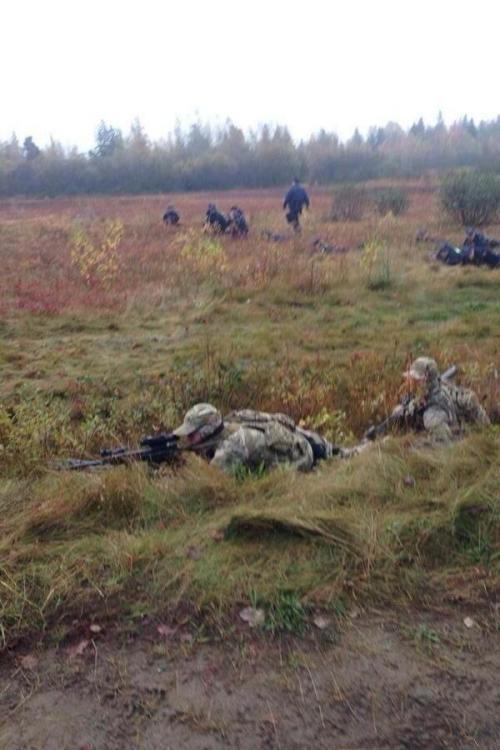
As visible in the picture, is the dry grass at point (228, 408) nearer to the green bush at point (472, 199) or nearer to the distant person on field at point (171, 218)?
the green bush at point (472, 199)

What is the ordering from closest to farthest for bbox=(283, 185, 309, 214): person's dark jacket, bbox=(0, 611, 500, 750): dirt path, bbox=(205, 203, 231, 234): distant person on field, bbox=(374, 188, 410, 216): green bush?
bbox=(0, 611, 500, 750): dirt path < bbox=(205, 203, 231, 234): distant person on field < bbox=(283, 185, 309, 214): person's dark jacket < bbox=(374, 188, 410, 216): green bush

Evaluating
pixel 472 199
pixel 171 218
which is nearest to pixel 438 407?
pixel 472 199

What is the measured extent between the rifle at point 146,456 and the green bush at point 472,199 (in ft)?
49.7

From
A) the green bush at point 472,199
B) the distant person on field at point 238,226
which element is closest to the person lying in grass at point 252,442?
the distant person on field at point 238,226

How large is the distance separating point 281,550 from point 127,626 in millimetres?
787

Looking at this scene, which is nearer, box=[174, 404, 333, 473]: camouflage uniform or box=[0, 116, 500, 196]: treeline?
box=[174, 404, 333, 473]: camouflage uniform

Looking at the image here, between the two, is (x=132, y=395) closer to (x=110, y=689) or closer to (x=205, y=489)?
(x=205, y=489)

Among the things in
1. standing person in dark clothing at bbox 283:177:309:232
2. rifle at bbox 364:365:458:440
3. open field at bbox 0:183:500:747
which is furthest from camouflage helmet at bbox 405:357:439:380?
standing person in dark clothing at bbox 283:177:309:232

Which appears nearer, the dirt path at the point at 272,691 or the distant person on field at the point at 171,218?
the dirt path at the point at 272,691

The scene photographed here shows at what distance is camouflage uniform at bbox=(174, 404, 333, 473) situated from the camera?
409 centimetres

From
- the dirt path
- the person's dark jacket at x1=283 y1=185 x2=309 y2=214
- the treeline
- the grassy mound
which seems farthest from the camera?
the treeline

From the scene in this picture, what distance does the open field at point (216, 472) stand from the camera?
293cm

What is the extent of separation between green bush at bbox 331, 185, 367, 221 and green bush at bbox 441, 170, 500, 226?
2.73 metres

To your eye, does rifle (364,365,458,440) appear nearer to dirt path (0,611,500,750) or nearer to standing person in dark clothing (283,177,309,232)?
dirt path (0,611,500,750)
